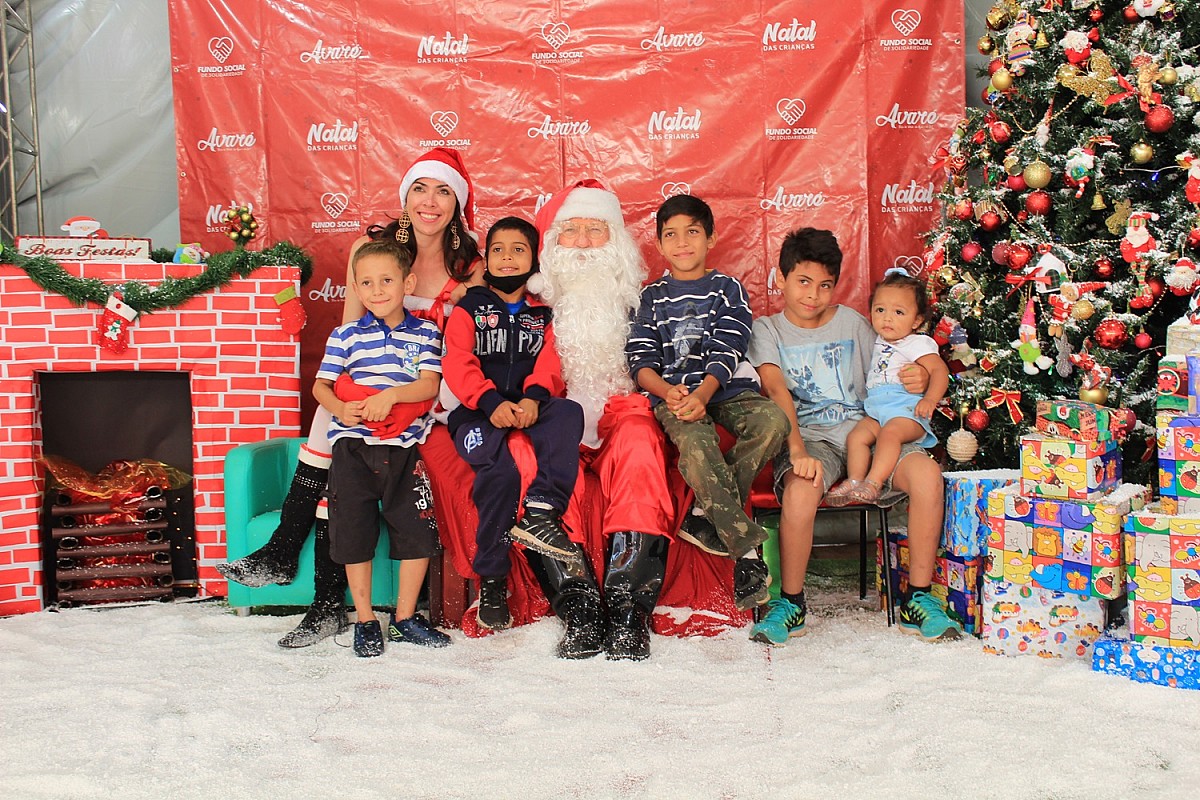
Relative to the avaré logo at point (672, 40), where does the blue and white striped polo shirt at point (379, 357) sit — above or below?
below

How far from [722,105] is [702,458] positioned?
7.15ft

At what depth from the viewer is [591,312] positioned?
379cm

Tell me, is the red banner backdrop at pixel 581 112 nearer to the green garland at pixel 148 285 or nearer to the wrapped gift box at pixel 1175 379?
the green garland at pixel 148 285

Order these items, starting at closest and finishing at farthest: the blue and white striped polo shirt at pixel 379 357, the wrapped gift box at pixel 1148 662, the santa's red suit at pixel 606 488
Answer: the wrapped gift box at pixel 1148 662 → the santa's red suit at pixel 606 488 → the blue and white striped polo shirt at pixel 379 357

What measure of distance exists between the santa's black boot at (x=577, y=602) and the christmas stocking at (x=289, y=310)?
1.57 m

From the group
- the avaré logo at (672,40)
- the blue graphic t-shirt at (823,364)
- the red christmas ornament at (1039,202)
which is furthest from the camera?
the avaré logo at (672,40)

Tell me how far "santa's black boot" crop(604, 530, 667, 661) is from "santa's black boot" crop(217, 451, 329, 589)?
3.82ft

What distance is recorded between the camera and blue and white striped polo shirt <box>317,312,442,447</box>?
141 inches

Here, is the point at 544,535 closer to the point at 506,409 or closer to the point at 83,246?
the point at 506,409

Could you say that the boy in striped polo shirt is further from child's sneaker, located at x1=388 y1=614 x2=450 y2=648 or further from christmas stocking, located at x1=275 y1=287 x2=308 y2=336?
christmas stocking, located at x1=275 y1=287 x2=308 y2=336

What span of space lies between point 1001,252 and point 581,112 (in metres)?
2.14

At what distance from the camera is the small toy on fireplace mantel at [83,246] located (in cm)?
403

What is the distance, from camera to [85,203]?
5.13m

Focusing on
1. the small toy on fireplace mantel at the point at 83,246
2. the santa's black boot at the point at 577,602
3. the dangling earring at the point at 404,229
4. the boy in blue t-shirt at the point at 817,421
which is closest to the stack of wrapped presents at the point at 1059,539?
the boy in blue t-shirt at the point at 817,421
